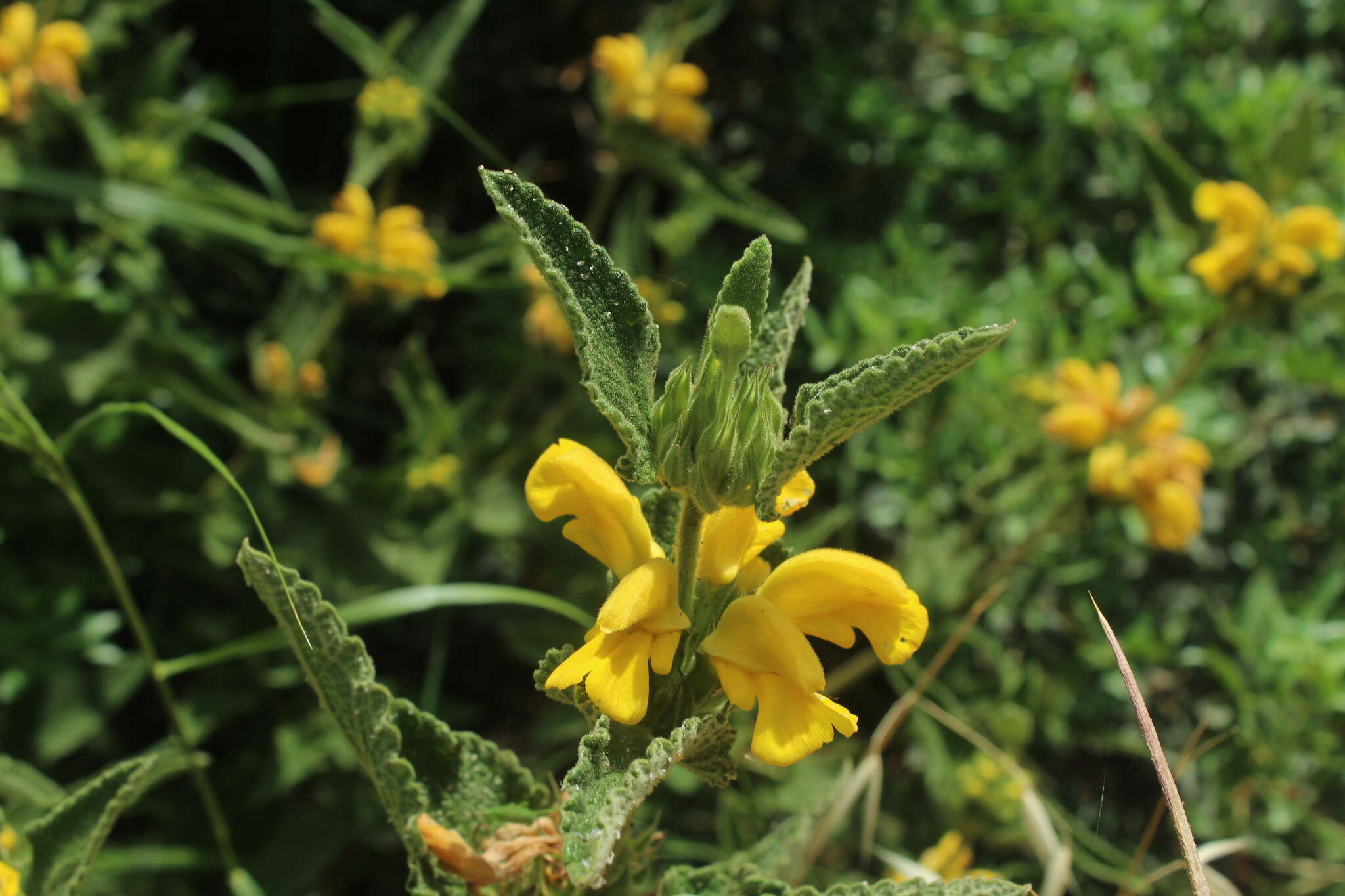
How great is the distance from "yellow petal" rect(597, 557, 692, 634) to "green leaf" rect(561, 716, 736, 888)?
59 millimetres

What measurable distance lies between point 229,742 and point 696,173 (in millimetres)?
1278

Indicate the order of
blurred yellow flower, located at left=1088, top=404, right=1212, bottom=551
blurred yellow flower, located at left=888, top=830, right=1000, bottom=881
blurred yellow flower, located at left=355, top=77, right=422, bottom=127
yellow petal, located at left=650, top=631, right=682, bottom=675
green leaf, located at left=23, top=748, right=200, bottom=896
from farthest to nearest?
blurred yellow flower, located at left=355, top=77, right=422, bottom=127, blurred yellow flower, located at left=1088, top=404, right=1212, bottom=551, blurred yellow flower, located at left=888, top=830, right=1000, bottom=881, green leaf, located at left=23, top=748, right=200, bottom=896, yellow petal, located at left=650, top=631, right=682, bottom=675

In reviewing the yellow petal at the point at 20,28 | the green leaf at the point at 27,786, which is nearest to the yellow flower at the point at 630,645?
the green leaf at the point at 27,786

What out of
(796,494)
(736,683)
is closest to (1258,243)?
(796,494)

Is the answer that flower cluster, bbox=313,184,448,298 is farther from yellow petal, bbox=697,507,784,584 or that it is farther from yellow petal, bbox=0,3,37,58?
yellow petal, bbox=697,507,784,584

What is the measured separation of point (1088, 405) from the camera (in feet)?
5.86

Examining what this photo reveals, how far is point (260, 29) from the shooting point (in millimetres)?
2377

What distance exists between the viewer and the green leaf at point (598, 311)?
55 centimetres

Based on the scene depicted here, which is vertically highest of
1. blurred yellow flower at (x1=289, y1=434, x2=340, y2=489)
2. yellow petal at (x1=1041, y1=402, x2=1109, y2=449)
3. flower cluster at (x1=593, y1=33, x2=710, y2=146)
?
flower cluster at (x1=593, y1=33, x2=710, y2=146)

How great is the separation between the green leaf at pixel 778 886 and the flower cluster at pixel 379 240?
1.22 m

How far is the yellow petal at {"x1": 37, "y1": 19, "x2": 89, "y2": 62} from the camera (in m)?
1.65

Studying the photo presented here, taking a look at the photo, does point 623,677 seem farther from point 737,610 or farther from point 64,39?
point 64,39

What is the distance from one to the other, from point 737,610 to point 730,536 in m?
0.06

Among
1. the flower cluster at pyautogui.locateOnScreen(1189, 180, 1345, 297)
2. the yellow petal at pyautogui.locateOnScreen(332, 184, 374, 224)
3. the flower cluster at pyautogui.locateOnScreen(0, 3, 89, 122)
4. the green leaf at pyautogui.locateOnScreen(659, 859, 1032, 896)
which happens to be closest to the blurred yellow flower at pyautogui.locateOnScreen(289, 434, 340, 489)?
the yellow petal at pyautogui.locateOnScreen(332, 184, 374, 224)
